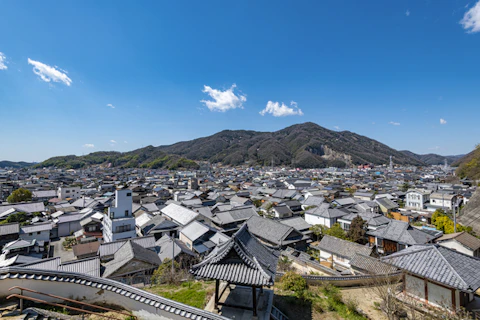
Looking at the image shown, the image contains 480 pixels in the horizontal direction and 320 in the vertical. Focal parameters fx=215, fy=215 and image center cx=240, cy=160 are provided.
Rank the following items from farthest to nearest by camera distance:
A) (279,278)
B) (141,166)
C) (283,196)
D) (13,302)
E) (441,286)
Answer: (141,166) → (283,196) → (279,278) → (441,286) → (13,302)

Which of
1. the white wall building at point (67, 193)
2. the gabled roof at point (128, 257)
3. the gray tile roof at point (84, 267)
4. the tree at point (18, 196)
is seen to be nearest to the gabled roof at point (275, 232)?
the gabled roof at point (128, 257)

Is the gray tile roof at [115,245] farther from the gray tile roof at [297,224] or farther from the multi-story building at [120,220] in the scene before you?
the gray tile roof at [297,224]

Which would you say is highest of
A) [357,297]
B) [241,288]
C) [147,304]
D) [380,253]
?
[147,304]

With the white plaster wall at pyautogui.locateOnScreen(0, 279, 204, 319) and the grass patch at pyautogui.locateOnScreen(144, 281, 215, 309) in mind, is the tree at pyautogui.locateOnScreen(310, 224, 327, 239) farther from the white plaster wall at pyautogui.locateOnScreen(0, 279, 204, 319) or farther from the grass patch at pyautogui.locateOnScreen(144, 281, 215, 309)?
the white plaster wall at pyautogui.locateOnScreen(0, 279, 204, 319)

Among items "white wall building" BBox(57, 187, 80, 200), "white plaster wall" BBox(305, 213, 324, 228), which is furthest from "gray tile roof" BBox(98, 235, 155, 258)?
"white wall building" BBox(57, 187, 80, 200)

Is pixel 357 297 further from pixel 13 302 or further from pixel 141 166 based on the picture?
pixel 141 166

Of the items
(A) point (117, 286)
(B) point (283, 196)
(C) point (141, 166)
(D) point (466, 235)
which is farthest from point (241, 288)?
(C) point (141, 166)
